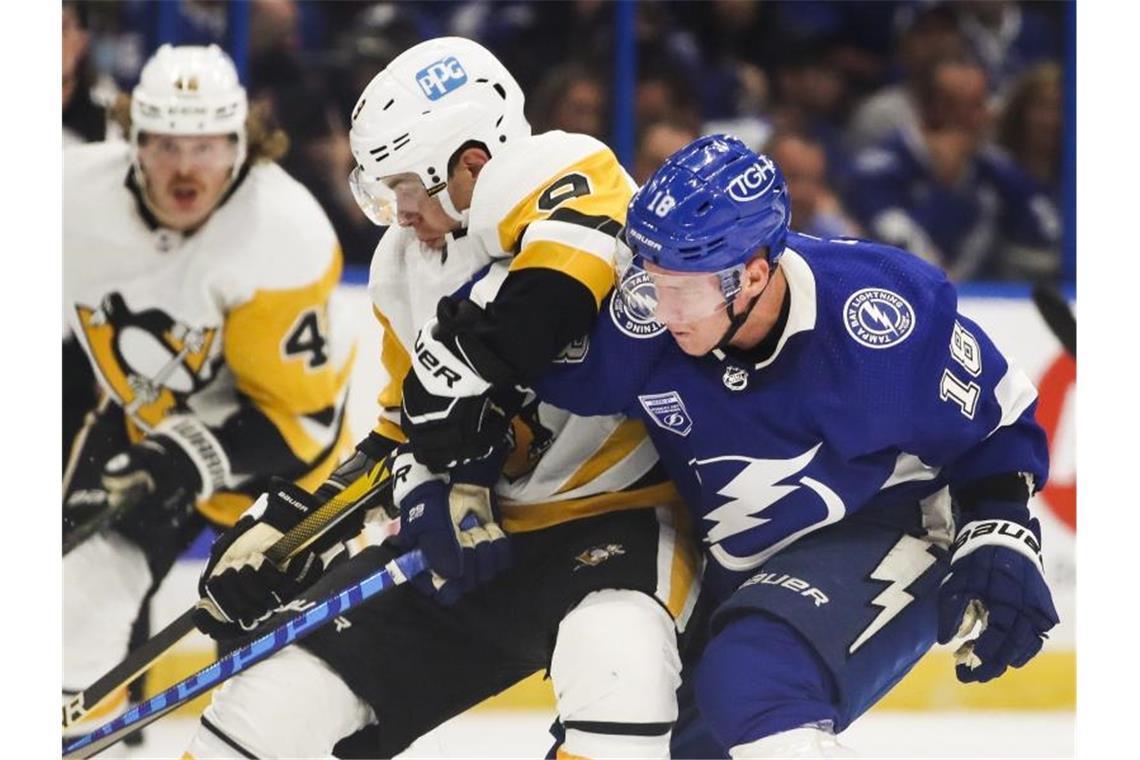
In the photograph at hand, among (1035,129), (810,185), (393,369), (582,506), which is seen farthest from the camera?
(1035,129)

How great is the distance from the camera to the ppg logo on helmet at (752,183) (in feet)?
6.50

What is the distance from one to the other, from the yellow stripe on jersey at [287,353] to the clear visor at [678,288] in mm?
1330

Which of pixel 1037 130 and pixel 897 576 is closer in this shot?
pixel 897 576

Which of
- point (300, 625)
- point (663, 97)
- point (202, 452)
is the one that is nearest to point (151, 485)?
point (202, 452)

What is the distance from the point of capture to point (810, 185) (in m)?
4.55

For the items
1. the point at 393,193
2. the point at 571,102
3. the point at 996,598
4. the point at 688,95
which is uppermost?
the point at 688,95

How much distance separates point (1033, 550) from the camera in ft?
7.00

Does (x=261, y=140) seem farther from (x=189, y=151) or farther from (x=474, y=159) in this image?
(x=474, y=159)

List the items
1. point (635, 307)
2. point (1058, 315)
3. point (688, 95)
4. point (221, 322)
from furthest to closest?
point (688, 95) < point (1058, 315) < point (221, 322) < point (635, 307)

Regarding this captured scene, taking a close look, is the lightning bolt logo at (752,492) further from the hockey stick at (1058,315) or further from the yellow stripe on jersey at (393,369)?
the hockey stick at (1058,315)

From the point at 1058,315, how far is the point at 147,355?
1.86m

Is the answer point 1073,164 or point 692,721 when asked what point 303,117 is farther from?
point 692,721

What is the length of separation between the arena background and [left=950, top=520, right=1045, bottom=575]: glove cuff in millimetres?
1029
